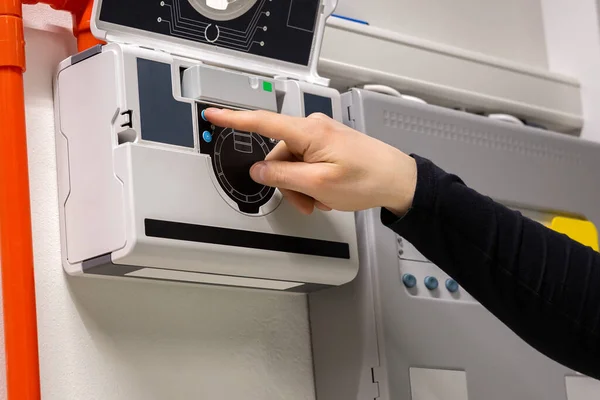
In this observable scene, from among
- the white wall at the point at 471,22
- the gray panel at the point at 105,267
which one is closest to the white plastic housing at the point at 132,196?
the gray panel at the point at 105,267

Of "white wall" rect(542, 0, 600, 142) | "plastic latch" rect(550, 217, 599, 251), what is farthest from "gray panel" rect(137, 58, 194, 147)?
"white wall" rect(542, 0, 600, 142)

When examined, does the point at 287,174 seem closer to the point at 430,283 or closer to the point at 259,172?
the point at 259,172

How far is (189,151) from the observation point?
1.13 m

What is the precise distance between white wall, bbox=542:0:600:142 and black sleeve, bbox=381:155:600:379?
2.60ft

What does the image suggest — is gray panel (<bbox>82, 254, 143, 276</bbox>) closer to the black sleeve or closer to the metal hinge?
the black sleeve

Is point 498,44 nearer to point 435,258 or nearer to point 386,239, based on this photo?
point 386,239

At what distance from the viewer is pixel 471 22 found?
184 centimetres

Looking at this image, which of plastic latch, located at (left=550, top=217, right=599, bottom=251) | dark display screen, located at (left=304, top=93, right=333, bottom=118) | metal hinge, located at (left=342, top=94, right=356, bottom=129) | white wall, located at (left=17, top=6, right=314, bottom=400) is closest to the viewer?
white wall, located at (left=17, top=6, right=314, bottom=400)

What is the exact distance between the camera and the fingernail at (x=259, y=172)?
3.65 ft

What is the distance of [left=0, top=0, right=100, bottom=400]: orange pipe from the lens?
1.05m

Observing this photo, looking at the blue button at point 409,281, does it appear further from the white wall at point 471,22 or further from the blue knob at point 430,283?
the white wall at point 471,22

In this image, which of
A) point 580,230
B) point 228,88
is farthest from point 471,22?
point 228,88

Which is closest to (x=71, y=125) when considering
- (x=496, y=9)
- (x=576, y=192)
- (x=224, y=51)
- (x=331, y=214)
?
(x=224, y=51)

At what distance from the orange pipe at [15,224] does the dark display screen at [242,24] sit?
110mm
